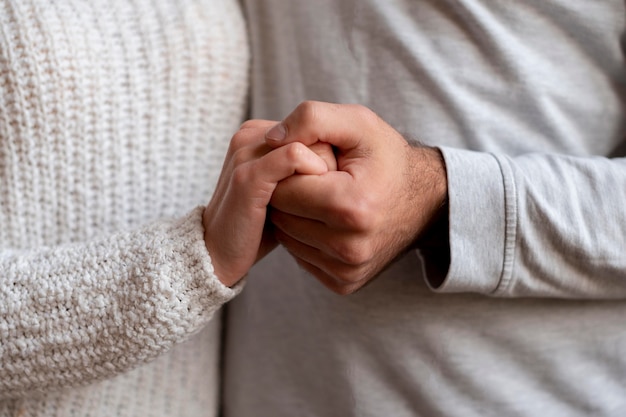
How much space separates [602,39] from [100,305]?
29.4 inches

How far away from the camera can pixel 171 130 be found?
0.87m

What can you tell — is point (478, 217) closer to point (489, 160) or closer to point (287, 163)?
point (489, 160)

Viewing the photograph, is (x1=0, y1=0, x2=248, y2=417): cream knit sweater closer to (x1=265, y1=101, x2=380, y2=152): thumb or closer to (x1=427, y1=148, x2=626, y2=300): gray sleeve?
(x1=265, y1=101, x2=380, y2=152): thumb

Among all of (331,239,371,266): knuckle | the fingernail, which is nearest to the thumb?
the fingernail

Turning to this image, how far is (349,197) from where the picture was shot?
2.08 feet

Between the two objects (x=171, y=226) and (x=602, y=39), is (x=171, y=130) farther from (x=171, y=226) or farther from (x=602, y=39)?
(x=602, y=39)

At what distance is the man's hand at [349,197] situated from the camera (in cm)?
64

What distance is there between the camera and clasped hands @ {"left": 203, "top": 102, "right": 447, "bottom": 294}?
639mm

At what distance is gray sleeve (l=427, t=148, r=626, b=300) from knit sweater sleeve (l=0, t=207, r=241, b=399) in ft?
0.98

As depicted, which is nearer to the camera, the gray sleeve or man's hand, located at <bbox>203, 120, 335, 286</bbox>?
man's hand, located at <bbox>203, 120, 335, 286</bbox>

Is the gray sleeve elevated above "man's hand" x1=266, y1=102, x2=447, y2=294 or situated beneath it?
situated beneath

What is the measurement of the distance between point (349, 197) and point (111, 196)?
386 millimetres

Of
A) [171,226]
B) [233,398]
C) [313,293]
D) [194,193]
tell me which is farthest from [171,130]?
[233,398]

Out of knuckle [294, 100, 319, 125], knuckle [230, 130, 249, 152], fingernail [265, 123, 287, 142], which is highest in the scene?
knuckle [294, 100, 319, 125]
